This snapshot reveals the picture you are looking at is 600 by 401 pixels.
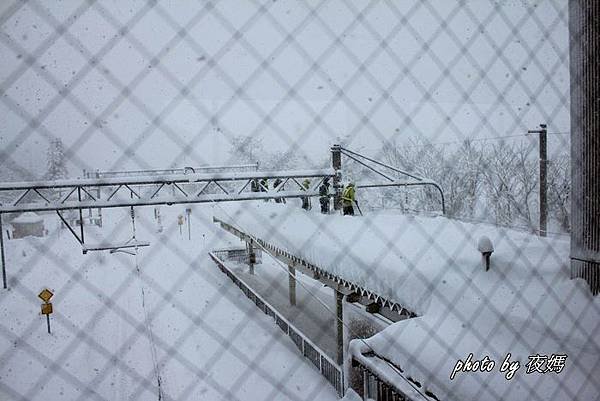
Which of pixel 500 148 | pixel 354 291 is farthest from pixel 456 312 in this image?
pixel 500 148

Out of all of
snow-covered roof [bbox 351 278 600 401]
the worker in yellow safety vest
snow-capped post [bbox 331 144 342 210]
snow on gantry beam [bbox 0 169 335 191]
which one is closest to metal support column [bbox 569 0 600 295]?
snow-covered roof [bbox 351 278 600 401]

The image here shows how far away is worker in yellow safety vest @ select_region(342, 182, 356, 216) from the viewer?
4996mm

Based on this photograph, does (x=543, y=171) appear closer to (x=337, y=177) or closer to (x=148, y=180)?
(x=337, y=177)

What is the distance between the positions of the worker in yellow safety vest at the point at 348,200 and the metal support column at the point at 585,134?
3319mm

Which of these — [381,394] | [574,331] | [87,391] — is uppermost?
[574,331]

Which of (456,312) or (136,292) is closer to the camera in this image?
(456,312)

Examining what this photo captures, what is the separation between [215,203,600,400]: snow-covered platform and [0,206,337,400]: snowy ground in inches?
70.8

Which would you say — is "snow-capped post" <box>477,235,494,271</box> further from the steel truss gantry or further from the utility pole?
the utility pole

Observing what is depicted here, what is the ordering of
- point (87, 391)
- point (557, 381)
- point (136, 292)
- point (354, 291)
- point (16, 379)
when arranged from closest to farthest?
point (557, 381) → point (354, 291) → point (87, 391) → point (16, 379) → point (136, 292)

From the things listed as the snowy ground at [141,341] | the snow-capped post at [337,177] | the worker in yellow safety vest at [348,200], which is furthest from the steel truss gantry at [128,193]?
the worker in yellow safety vest at [348,200]

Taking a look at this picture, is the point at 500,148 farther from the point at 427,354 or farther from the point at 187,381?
the point at 427,354

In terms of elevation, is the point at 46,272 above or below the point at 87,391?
below

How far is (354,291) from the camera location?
134 inches

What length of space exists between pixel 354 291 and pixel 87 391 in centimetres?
358
